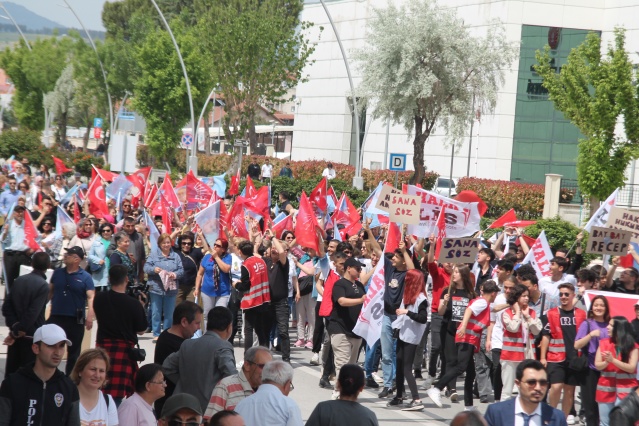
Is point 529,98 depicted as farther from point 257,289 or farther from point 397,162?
point 257,289

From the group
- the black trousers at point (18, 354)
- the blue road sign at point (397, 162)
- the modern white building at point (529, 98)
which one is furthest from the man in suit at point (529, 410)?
the modern white building at point (529, 98)

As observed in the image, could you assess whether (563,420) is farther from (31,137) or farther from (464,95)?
(31,137)

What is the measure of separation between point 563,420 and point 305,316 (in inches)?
385

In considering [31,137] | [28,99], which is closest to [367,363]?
[31,137]

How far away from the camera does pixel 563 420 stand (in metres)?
6.32

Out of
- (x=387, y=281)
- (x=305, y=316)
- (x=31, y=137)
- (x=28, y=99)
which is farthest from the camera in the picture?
(x=28, y=99)

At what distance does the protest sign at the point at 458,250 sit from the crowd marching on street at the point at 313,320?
0.02 metres

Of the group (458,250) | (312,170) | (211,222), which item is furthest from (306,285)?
(312,170)

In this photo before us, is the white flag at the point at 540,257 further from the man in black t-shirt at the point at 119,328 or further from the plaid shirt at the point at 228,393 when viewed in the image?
the plaid shirt at the point at 228,393

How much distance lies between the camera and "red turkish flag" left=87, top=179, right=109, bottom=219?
1997 centimetres

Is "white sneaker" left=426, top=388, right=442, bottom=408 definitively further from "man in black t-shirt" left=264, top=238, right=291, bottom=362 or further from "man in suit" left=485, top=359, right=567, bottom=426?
"man in suit" left=485, top=359, right=567, bottom=426

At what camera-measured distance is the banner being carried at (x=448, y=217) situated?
564 inches

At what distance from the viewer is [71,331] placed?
10.8 m

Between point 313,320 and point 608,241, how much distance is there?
4693 mm
